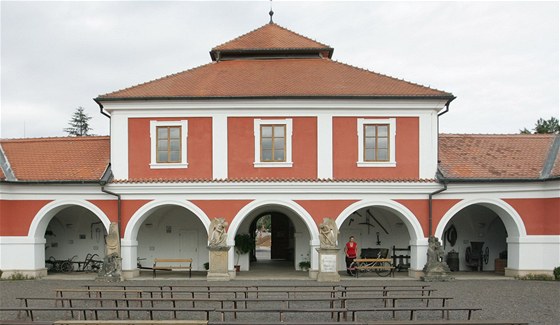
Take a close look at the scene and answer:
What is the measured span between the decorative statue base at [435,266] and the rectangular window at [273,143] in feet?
19.2

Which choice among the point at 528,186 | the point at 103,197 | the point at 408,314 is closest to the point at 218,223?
the point at 103,197

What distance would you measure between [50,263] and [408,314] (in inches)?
600

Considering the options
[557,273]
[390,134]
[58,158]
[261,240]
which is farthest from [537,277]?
[261,240]

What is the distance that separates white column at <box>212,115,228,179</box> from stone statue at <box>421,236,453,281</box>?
24.2ft

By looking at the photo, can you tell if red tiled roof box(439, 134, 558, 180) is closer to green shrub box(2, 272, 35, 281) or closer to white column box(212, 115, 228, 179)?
white column box(212, 115, 228, 179)

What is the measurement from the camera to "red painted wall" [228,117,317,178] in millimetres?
18562

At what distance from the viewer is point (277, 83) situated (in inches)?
763

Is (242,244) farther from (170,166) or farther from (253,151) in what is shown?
(170,166)

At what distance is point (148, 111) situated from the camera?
61.6 ft

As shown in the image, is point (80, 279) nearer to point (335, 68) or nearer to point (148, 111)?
point (148, 111)

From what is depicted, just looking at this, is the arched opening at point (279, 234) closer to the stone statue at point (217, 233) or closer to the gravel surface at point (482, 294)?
the stone statue at point (217, 233)

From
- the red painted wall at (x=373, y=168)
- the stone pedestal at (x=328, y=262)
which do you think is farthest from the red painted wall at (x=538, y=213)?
the stone pedestal at (x=328, y=262)

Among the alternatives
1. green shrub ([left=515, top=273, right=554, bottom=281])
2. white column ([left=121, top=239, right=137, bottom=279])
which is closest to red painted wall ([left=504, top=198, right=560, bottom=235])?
green shrub ([left=515, top=273, right=554, bottom=281])

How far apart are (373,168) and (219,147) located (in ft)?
17.8
